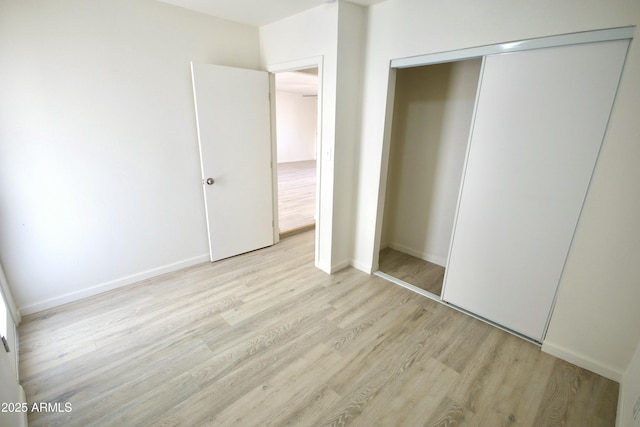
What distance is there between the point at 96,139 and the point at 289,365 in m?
2.37

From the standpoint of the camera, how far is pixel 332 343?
2059 millimetres

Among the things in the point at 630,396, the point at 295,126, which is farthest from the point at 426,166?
the point at 295,126

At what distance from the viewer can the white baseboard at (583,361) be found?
5.86 ft

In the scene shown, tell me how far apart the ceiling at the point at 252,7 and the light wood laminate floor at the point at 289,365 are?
2.55 metres

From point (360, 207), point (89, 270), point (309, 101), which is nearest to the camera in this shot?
point (89, 270)

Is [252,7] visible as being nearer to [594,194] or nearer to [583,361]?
[594,194]

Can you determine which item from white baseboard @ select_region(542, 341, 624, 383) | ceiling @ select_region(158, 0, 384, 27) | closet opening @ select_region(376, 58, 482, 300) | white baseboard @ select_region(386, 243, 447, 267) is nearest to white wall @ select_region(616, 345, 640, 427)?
white baseboard @ select_region(542, 341, 624, 383)

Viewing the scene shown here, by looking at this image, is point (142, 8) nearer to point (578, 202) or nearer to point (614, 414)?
point (578, 202)

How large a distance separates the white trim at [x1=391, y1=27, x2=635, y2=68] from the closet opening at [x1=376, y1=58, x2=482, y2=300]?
0.35 meters

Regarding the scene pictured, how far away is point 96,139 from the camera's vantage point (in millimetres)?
2363

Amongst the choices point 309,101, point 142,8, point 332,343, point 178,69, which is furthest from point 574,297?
point 309,101

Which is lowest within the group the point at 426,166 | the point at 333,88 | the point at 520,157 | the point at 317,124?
the point at 426,166

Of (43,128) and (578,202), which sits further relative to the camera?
(43,128)

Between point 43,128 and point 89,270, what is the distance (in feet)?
3.98
